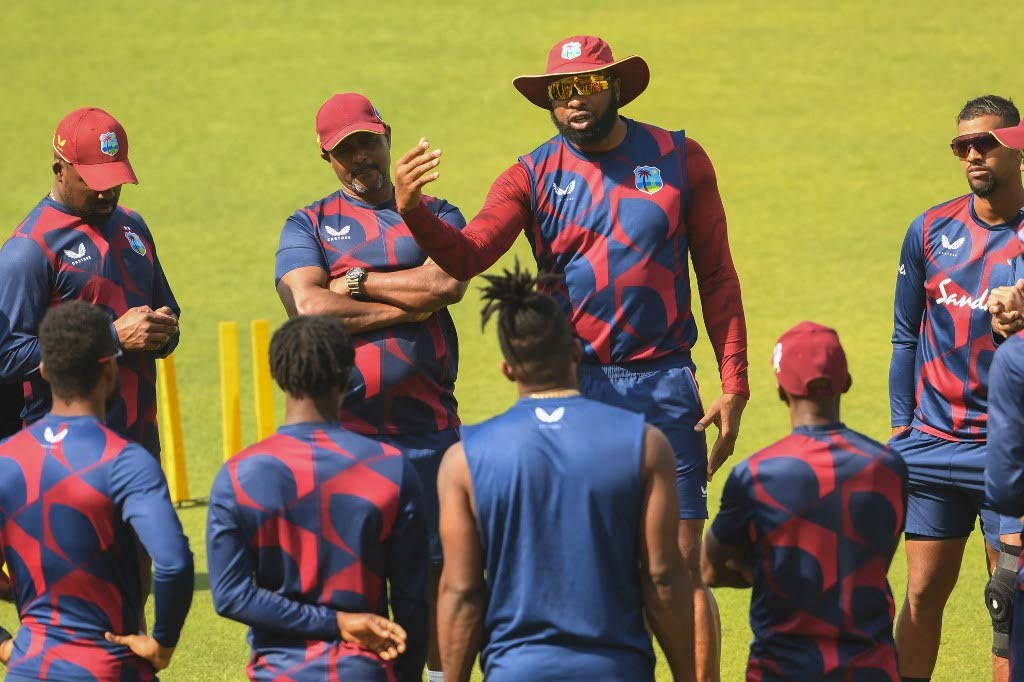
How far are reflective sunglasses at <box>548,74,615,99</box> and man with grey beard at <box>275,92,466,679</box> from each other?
0.70 metres

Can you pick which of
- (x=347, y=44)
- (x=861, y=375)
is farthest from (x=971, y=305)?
(x=347, y=44)

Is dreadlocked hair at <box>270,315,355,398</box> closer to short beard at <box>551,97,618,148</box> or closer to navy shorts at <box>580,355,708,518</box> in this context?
navy shorts at <box>580,355,708,518</box>

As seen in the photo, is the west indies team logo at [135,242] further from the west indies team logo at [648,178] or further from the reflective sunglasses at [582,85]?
the west indies team logo at [648,178]

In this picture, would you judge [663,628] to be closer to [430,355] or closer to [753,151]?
[430,355]

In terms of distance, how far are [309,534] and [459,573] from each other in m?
0.44

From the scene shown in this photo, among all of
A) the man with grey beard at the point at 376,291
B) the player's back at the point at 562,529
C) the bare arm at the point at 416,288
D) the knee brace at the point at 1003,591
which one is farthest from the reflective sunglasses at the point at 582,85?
the knee brace at the point at 1003,591

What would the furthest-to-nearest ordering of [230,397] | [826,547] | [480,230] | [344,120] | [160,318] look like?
[230,397] < [344,120] < [160,318] < [480,230] < [826,547]

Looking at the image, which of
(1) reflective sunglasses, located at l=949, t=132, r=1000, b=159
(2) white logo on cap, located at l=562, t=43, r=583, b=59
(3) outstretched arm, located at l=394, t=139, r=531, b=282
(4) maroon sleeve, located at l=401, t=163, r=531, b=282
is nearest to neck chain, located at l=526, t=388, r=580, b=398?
(3) outstretched arm, located at l=394, t=139, r=531, b=282

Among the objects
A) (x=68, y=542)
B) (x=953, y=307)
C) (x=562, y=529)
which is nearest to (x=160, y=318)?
(x=68, y=542)

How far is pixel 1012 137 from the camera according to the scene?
5988 millimetres

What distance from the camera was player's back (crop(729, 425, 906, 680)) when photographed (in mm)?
4410

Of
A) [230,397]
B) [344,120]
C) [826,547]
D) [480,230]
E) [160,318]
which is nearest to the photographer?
[826,547]

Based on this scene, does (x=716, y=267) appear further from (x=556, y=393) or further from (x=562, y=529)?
(x=562, y=529)

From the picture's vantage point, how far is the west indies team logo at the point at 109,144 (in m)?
6.01
